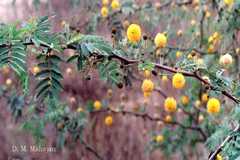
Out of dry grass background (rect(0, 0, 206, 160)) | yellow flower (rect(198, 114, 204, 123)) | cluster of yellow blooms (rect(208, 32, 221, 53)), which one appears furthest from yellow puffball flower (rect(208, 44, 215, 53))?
dry grass background (rect(0, 0, 206, 160))

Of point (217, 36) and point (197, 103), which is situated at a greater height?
point (217, 36)

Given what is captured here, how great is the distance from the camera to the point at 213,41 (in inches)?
65.6

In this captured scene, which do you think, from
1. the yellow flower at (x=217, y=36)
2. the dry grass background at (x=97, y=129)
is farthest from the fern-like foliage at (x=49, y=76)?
the dry grass background at (x=97, y=129)

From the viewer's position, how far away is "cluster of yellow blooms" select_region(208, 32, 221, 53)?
158cm

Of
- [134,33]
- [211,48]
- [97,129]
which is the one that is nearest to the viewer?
[134,33]

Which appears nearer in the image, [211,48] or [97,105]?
[211,48]

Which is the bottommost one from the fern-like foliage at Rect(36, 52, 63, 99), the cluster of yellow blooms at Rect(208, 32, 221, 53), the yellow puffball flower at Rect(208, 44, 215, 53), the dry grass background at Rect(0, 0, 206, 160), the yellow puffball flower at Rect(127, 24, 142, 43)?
the dry grass background at Rect(0, 0, 206, 160)

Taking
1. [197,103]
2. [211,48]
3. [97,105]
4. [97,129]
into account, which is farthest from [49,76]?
[97,129]

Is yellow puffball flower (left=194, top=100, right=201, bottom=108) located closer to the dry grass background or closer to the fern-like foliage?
the dry grass background

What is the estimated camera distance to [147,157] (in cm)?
292

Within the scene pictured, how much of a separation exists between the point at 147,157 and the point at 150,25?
1.30 meters

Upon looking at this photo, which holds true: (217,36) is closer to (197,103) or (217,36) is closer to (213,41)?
(213,41)

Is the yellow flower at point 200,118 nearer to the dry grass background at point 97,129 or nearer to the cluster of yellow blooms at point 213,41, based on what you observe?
the cluster of yellow blooms at point 213,41

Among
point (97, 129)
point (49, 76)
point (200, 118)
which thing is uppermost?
point (49, 76)
